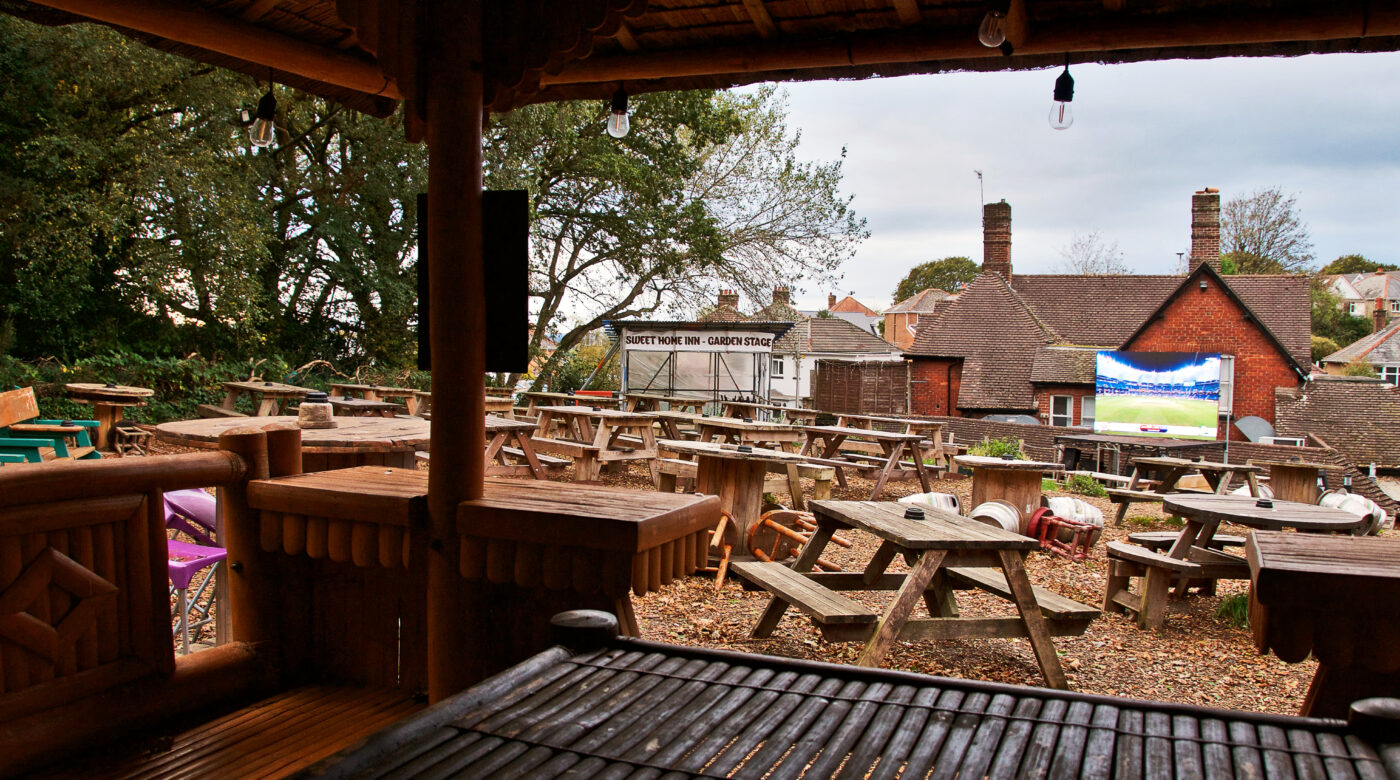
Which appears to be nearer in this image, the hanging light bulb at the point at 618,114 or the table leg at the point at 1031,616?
the hanging light bulb at the point at 618,114

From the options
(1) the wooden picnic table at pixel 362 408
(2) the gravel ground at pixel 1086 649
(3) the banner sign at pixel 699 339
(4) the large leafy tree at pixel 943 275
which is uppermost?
(4) the large leafy tree at pixel 943 275

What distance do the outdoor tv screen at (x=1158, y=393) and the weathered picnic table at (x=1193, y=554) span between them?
17.1m

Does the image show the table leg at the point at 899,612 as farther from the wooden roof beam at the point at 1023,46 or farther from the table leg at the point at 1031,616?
the wooden roof beam at the point at 1023,46

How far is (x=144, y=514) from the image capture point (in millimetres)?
2297

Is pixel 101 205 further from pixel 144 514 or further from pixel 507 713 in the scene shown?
pixel 507 713

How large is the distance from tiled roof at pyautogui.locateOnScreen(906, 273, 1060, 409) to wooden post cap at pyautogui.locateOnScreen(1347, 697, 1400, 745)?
79.8ft

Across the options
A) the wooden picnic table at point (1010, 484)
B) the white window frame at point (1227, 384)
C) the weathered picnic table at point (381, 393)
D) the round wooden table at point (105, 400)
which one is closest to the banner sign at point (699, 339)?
the weathered picnic table at point (381, 393)

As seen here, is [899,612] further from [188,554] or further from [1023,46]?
[188,554]

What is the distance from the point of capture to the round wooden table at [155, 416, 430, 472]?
13.9ft

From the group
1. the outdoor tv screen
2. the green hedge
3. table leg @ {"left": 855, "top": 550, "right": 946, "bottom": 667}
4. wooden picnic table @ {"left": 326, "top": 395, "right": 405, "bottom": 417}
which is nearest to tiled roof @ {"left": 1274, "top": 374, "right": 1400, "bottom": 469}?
the outdoor tv screen

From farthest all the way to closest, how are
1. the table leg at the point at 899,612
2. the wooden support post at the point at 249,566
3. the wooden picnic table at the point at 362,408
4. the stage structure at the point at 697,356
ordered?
the stage structure at the point at 697,356 → the wooden picnic table at the point at 362,408 → the table leg at the point at 899,612 → the wooden support post at the point at 249,566

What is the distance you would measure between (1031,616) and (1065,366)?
22.1 m

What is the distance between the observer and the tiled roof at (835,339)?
36.8m

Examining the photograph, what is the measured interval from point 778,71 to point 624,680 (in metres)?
2.71
